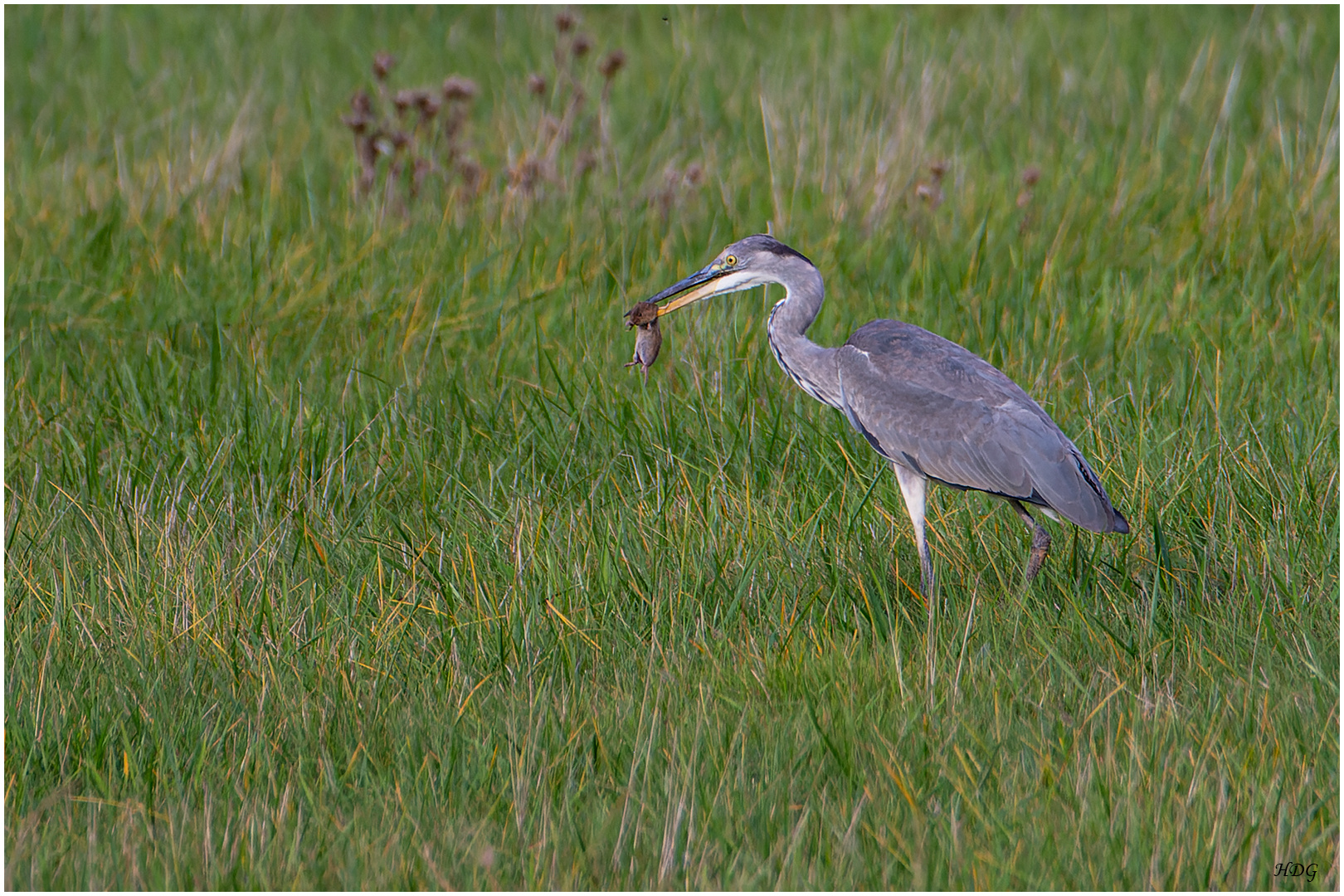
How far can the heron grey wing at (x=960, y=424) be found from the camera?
13.3ft

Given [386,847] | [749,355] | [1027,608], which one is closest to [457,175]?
[749,355]

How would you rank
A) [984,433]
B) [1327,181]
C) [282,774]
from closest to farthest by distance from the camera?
[282,774], [984,433], [1327,181]

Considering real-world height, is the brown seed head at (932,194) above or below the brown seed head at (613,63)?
below

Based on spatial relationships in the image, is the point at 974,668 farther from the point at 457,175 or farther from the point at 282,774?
the point at 457,175

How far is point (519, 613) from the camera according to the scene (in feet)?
12.2

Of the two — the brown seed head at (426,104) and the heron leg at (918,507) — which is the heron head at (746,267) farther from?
the brown seed head at (426,104)

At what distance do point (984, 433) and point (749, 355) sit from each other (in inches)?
49.1

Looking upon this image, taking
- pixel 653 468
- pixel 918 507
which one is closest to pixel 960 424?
pixel 918 507

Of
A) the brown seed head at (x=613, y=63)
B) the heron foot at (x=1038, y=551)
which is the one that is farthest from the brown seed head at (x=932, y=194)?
the heron foot at (x=1038, y=551)

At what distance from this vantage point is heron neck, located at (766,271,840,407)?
179 inches

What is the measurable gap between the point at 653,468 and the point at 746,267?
77cm

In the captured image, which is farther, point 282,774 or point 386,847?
point 282,774

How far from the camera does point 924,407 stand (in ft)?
14.2

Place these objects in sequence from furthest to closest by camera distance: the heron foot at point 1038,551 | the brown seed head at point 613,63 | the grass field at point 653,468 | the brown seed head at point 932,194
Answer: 1. the brown seed head at point 613,63
2. the brown seed head at point 932,194
3. the heron foot at point 1038,551
4. the grass field at point 653,468
